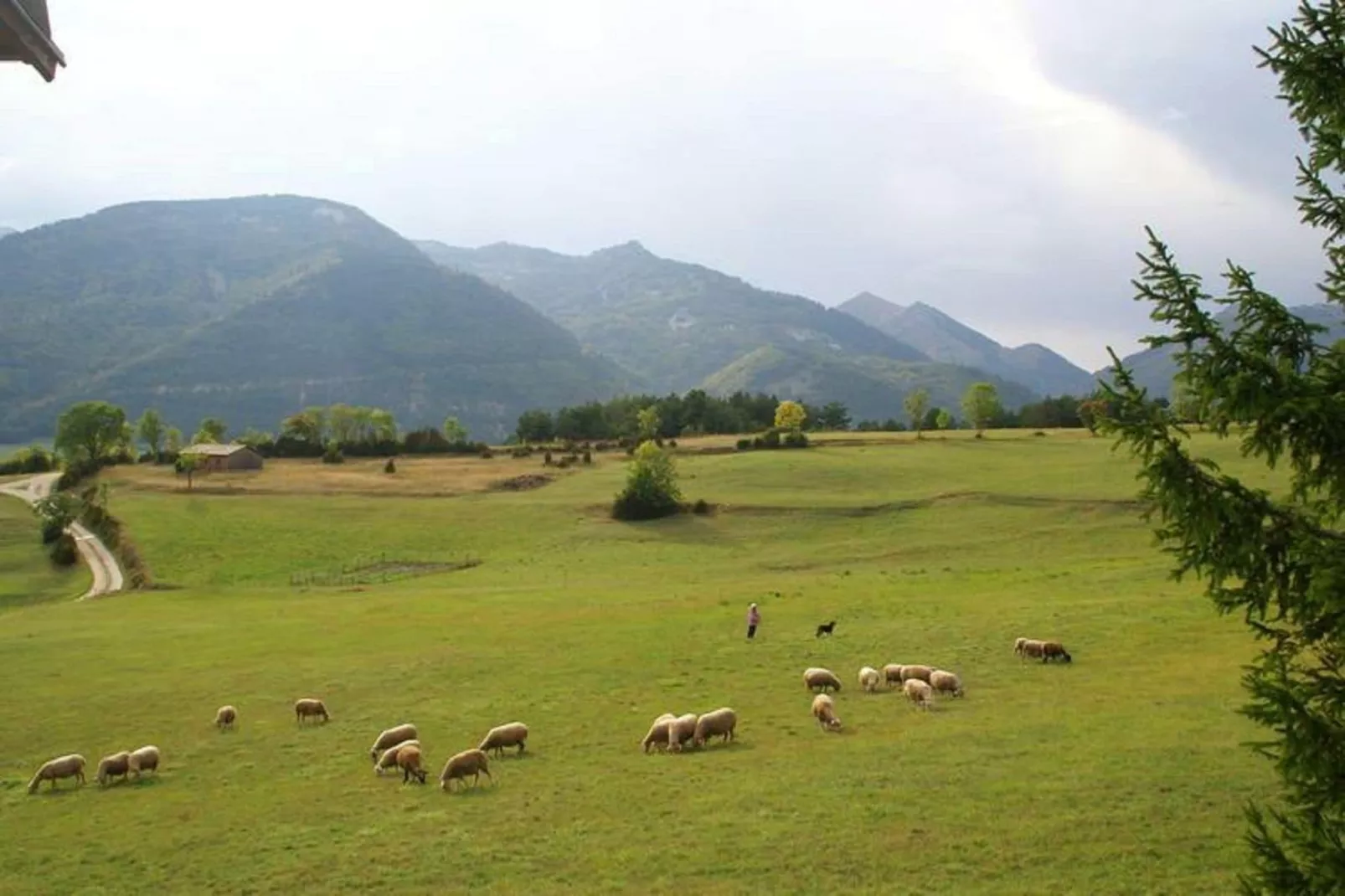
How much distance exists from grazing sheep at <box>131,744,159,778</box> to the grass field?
797 millimetres

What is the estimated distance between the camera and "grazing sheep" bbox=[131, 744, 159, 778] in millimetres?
26031

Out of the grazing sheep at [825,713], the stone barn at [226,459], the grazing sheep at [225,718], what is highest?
the stone barn at [226,459]

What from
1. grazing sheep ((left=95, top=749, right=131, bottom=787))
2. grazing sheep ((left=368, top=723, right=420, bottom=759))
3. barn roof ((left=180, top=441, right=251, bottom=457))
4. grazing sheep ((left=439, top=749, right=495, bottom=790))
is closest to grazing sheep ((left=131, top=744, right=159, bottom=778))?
grazing sheep ((left=95, top=749, right=131, bottom=787))

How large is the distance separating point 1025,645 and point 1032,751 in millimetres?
11257

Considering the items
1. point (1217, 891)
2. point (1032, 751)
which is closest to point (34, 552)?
point (1032, 751)

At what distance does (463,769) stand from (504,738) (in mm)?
2457

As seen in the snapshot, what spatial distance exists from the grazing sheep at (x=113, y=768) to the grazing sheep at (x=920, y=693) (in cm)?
2142

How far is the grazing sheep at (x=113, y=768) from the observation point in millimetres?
25594

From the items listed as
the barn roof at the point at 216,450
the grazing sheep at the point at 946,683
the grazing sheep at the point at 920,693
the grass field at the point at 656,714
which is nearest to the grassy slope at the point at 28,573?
the grass field at the point at 656,714

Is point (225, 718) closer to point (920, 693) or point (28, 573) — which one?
point (920, 693)

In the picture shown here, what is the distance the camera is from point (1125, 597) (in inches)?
1635

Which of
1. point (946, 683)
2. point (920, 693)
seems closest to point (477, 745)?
point (920, 693)

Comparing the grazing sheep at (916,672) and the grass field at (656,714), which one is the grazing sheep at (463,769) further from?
the grazing sheep at (916,672)

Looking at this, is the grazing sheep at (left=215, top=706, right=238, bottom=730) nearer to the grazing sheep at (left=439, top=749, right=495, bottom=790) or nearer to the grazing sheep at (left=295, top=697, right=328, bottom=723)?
the grazing sheep at (left=295, top=697, right=328, bottom=723)
